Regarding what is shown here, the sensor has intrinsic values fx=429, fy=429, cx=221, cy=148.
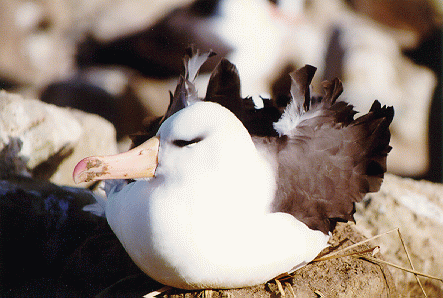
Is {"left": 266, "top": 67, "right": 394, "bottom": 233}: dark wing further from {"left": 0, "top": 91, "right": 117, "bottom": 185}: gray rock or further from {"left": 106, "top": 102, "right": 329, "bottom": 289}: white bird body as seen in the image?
{"left": 0, "top": 91, "right": 117, "bottom": 185}: gray rock

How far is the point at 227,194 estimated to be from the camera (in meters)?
0.99

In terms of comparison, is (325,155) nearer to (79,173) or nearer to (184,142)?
(184,142)

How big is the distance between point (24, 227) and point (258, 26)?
6.30 ft

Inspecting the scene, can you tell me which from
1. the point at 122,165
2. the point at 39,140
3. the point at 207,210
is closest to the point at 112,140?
the point at 39,140

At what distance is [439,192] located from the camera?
2168 mm

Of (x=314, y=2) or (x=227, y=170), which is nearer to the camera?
(x=227, y=170)

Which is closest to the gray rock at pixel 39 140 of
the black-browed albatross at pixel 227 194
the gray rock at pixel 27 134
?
the gray rock at pixel 27 134

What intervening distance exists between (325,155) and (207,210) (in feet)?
1.31

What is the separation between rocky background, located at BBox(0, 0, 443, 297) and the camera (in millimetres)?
1359

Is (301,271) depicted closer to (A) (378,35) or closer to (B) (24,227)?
(B) (24,227)

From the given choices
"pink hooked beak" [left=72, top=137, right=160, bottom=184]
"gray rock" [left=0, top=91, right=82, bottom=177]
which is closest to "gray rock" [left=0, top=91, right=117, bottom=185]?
"gray rock" [left=0, top=91, right=82, bottom=177]

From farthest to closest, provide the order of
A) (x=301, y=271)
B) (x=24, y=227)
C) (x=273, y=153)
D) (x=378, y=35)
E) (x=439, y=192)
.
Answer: (x=378, y=35) → (x=439, y=192) → (x=24, y=227) → (x=301, y=271) → (x=273, y=153)

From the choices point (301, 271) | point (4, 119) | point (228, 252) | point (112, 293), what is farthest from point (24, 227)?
point (301, 271)

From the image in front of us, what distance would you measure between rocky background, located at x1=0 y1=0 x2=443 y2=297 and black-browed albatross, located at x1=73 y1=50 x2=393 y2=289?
133 mm
